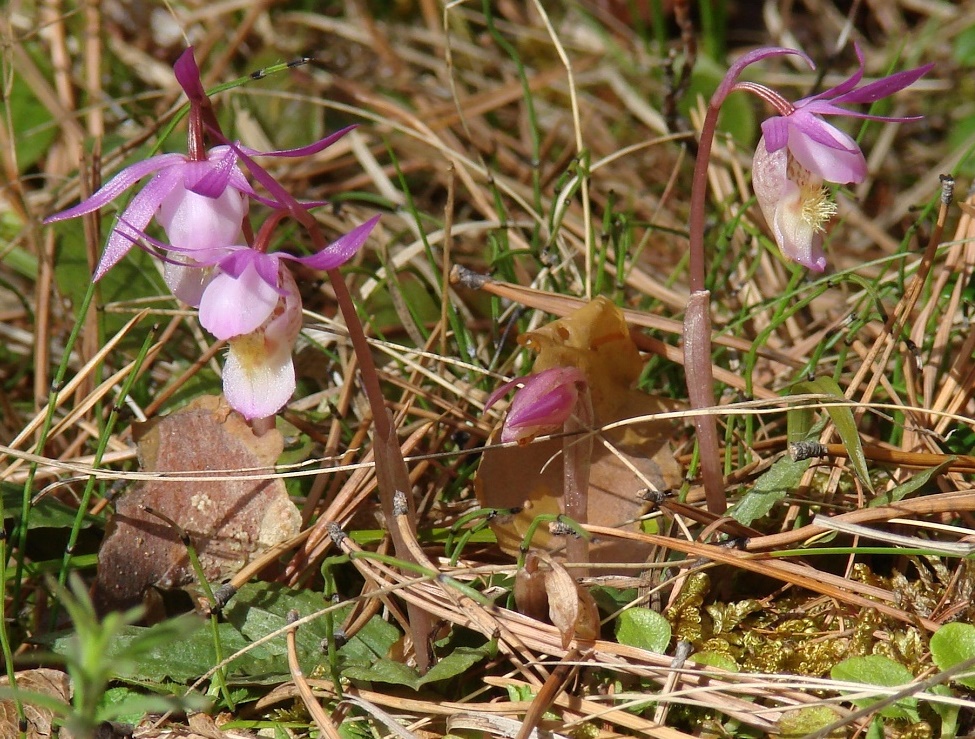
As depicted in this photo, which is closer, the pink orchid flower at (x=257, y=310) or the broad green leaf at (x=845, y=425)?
the pink orchid flower at (x=257, y=310)

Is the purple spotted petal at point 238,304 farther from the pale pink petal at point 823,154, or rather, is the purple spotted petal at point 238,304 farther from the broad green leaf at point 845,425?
the broad green leaf at point 845,425

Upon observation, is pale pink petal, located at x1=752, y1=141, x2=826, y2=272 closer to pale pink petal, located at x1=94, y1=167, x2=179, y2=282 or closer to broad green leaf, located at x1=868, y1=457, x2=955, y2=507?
broad green leaf, located at x1=868, y1=457, x2=955, y2=507

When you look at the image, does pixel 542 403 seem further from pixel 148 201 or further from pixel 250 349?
pixel 148 201

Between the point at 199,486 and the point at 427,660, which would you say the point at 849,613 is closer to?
the point at 427,660

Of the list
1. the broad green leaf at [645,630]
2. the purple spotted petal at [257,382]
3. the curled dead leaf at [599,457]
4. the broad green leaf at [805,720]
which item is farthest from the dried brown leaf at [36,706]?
the broad green leaf at [805,720]

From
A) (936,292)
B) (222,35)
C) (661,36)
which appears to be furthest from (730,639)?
(222,35)

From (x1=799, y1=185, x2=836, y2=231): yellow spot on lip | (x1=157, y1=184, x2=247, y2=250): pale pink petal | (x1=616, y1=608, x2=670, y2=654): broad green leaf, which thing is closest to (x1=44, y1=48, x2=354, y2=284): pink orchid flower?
(x1=157, y1=184, x2=247, y2=250): pale pink petal
